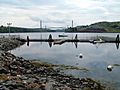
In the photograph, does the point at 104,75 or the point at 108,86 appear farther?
the point at 104,75

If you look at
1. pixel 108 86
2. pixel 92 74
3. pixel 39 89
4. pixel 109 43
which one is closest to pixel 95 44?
pixel 109 43

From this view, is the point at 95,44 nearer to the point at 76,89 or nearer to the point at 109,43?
the point at 109,43

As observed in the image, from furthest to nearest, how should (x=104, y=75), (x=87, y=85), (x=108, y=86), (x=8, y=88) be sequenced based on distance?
(x=104, y=75)
(x=108, y=86)
(x=87, y=85)
(x=8, y=88)

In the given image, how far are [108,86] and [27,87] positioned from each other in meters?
9.60

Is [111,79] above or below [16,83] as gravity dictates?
below

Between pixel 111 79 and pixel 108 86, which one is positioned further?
pixel 111 79

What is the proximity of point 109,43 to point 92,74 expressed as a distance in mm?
62903

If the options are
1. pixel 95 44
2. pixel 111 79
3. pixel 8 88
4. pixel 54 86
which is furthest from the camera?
pixel 95 44

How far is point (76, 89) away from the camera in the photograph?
2000cm

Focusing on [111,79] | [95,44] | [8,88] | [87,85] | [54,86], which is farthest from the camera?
[95,44]

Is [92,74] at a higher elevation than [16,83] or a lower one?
lower

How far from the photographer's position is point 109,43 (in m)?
92.4

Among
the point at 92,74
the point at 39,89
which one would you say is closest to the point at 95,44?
the point at 92,74

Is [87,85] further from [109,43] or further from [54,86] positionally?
[109,43]
